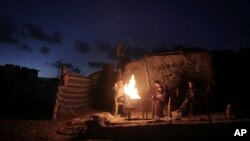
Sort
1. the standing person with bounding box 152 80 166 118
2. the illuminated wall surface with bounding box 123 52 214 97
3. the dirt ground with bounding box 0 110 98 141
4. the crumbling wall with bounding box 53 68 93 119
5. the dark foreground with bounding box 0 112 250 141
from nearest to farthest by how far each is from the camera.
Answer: the dark foreground with bounding box 0 112 250 141
the dirt ground with bounding box 0 110 98 141
the standing person with bounding box 152 80 166 118
the illuminated wall surface with bounding box 123 52 214 97
the crumbling wall with bounding box 53 68 93 119

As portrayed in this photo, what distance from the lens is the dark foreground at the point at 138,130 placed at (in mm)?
9984

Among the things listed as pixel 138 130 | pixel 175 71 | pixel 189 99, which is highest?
pixel 175 71

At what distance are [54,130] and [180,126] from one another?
19.8 feet

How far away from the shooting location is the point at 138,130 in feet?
35.3

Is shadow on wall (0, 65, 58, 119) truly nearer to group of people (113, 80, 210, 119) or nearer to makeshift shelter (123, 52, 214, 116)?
makeshift shelter (123, 52, 214, 116)

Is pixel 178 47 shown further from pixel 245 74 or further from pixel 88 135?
pixel 88 135

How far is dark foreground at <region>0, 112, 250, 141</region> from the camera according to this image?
9984 mm

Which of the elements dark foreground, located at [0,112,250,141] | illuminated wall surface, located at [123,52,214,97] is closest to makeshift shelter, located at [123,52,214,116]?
Answer: illuminated wall surface, located at [123,52,214,97]

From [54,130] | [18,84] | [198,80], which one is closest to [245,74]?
[198,80]

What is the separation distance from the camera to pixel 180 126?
407 inches

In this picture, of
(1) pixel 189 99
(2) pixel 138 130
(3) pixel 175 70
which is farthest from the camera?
(3) pixel 175 70

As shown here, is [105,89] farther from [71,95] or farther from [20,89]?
[20,89]

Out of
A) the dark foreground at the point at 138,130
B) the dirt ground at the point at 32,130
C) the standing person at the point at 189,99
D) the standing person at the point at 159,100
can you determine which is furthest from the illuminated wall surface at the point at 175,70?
the dirt ground at the point at 32,130

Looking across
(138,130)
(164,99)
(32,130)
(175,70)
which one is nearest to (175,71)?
(175,70)
